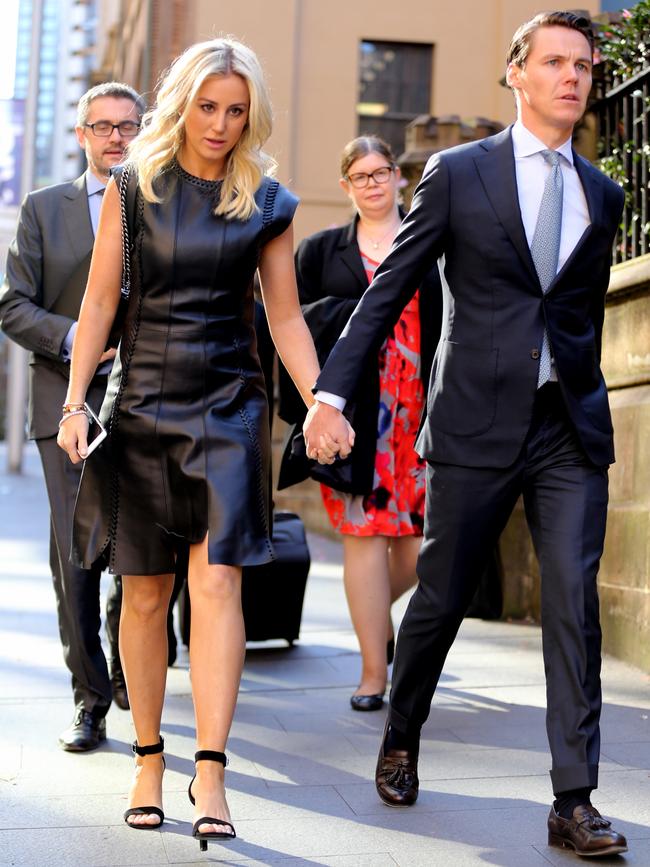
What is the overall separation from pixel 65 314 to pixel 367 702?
6.17ft

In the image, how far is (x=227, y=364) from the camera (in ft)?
12.5

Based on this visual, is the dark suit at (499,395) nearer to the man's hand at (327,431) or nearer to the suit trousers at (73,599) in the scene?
the man's hand at (327,431)

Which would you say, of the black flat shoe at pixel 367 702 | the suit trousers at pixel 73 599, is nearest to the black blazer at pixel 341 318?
the black flat shoe at pixel 367 702

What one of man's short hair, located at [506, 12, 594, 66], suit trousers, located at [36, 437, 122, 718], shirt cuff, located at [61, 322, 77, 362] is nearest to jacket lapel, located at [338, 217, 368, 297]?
shirt cuff, located at [61, 322, 77, 362]

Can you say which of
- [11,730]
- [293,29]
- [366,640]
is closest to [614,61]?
[366,640]

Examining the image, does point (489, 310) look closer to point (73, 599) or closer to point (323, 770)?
point (323, 770)

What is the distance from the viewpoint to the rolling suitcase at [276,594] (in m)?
6.42

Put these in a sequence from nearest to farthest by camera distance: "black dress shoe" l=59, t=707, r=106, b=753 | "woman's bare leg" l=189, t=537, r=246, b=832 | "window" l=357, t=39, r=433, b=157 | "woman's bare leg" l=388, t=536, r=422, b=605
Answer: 1. "woman's bare leg" l=189, t=537, r=246, b=832
2. "black dress shoe" l=59, t=707, r=106, b=753
3. "woman's bare leg" l=388, t=536, r=422, b=605
4. "window" l=357, t=39, r=433, b=157

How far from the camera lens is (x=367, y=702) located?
5.43m

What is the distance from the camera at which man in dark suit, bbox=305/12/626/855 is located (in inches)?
149

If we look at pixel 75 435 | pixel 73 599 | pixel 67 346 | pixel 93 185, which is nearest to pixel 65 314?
pixel 67 346

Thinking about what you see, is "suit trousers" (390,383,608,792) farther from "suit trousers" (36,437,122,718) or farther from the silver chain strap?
"suit trousers" (36,437,122,718)

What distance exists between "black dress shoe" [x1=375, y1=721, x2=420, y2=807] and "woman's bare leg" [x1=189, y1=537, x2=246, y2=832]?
63cm

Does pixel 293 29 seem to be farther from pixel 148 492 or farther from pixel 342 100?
pixel 148 492
